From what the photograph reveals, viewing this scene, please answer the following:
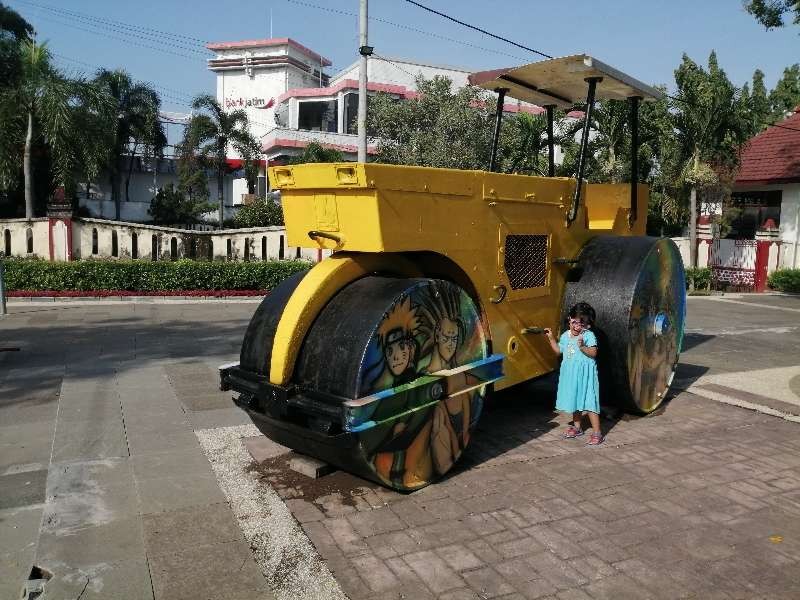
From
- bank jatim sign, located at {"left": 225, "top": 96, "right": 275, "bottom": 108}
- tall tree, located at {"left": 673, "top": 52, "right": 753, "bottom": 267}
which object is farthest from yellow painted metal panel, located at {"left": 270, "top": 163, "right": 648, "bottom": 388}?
bank jatim sign, located at {"left": 225, "top": 96, "right": 275, "bottom": 108}

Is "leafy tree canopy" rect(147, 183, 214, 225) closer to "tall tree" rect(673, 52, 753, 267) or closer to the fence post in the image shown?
the fence post

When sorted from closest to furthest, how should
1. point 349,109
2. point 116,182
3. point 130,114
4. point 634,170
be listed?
point 634,170 → point 130,114 → point 116,182 → point 349,109

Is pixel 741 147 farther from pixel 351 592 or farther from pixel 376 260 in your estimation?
pixel 351 592

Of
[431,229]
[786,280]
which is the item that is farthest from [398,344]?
[786,280]

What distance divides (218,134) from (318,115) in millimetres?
18375

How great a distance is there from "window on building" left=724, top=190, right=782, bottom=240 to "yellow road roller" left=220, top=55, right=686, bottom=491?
19301mm

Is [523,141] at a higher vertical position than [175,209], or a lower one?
higher

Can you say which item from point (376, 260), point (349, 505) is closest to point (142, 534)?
point (349, 505)

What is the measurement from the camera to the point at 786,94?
40.4 metres

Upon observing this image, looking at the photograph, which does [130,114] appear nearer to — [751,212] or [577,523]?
[751,212]

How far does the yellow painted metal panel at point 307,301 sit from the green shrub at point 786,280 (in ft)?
67.5

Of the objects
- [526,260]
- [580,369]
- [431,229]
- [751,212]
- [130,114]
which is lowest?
[580,369]

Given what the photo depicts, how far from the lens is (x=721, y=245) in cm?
2277

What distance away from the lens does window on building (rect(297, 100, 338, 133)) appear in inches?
1706
